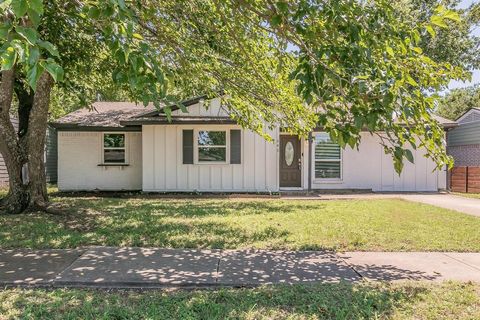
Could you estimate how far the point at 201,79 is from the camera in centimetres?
744

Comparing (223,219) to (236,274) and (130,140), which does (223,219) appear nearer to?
(236,274)

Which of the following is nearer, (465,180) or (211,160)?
(211,160)

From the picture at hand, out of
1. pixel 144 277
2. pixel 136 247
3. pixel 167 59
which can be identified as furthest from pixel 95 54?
pixel 144 277

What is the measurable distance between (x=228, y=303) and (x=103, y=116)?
44.5 ft

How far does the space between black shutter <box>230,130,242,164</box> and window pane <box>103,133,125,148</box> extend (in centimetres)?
464

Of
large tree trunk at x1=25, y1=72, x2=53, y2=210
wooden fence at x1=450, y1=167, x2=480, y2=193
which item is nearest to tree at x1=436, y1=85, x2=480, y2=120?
wooden fence at x1=450, y1=167, x2=480, y2=193

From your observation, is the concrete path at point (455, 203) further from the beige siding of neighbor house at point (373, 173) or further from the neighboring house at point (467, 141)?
the neighboring house at point (467, 141)

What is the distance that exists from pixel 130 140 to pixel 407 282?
1270cm

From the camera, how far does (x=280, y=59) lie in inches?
205

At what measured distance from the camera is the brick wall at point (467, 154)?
1867 centimetres

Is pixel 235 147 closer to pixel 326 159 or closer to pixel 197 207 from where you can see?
pixel 326 159

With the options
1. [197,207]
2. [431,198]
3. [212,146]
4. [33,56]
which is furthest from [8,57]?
[431,198]

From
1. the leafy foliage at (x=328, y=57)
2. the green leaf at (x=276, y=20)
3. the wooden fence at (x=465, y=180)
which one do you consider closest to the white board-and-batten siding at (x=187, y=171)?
the leafy foliage at (x=328, y=57)

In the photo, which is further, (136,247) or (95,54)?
(95,54)
